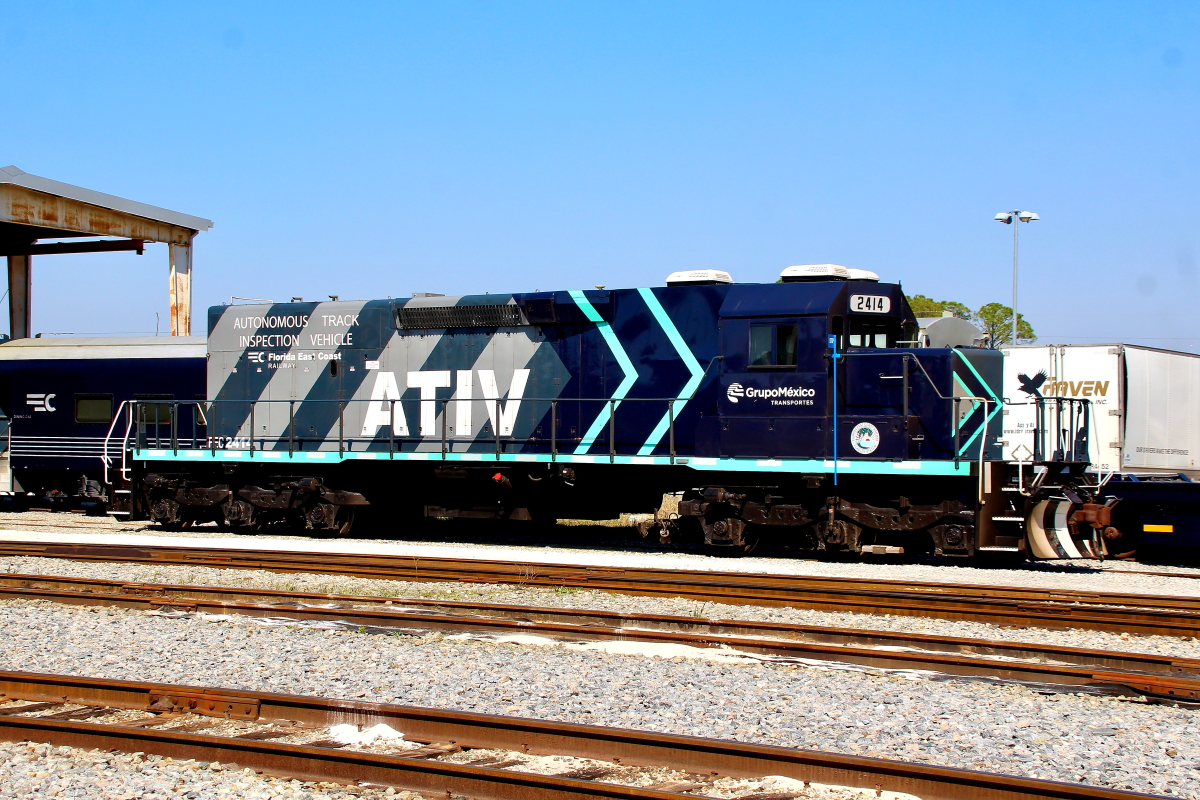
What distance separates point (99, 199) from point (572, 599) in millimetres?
20598

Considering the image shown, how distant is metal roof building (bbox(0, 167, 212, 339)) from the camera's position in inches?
939

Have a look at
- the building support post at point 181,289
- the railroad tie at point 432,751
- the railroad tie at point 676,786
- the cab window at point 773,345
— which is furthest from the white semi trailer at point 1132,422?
the building support post at point 181,289

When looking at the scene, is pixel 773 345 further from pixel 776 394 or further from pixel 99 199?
pixel 99 199

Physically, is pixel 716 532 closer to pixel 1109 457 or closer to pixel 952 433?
pixel 952 433

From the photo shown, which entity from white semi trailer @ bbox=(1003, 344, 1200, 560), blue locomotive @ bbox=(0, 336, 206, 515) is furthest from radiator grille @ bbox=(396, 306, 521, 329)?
white semi trailer @ bbox=(1003, 344, 1200, 560)

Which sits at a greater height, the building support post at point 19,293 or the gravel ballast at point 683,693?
the building support post at point 19,293

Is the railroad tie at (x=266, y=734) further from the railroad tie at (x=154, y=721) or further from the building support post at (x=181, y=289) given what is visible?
the building support post at (x=181, y=289)

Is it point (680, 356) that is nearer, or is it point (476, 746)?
point (476, 746)

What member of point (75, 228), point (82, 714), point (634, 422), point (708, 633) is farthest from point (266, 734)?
point (75, 228)

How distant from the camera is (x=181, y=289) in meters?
27.0

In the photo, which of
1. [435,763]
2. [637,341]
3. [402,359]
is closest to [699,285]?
[637,341]

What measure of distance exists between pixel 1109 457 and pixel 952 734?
13.0 metres

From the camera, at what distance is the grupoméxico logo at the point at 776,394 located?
41.1 feet

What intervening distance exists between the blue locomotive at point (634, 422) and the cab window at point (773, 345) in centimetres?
2
